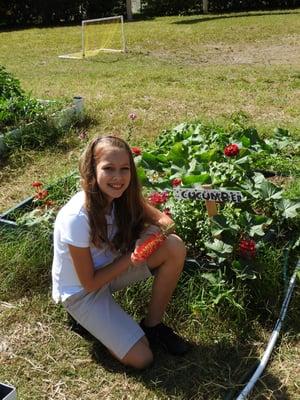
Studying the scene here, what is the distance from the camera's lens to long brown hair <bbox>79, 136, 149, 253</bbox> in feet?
8.60

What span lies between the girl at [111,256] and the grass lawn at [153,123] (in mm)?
158

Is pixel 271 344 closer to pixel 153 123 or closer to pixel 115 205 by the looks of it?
pixel 115 205

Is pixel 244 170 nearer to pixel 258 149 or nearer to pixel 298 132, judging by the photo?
pixel 258 149

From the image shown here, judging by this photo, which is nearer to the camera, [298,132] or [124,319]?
[124,319]

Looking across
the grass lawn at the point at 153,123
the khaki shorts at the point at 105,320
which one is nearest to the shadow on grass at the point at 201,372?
the grass lawn at the point at 153,123

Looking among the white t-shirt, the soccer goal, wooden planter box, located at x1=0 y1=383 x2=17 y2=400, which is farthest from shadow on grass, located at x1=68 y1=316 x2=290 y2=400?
the soccer goal

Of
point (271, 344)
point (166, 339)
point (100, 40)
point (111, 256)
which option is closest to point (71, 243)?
point (111, 256)

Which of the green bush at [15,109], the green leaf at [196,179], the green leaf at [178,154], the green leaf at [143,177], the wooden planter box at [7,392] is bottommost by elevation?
the wooden planter box at [7,392]

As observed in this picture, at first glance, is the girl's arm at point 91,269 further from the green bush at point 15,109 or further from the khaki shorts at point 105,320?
the green bush at point 15,109

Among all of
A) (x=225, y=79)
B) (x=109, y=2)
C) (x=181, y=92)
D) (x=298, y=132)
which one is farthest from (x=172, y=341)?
(x=109, y=2)

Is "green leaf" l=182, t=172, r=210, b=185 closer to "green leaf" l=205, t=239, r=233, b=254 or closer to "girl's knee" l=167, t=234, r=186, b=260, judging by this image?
"green leaf" l=205, t=239, r=233, b=254

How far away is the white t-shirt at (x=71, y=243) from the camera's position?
2.57 metres

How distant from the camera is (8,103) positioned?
5.65m

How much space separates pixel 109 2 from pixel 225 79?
12.9 metres
